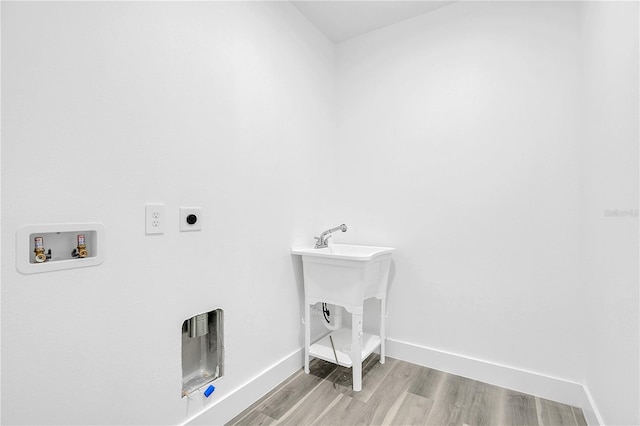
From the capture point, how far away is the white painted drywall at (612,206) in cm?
100

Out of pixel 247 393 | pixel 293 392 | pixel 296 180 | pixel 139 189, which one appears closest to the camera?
pixel 139 189

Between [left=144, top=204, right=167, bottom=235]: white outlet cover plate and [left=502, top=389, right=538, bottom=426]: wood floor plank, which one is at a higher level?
[left=144, top=204, right=167, bottom=235]: white outlet cover plate

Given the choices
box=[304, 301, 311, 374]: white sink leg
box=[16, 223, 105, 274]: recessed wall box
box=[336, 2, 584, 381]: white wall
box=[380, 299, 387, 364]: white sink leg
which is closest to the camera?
box=[16, 223, 105, 274]: recessed wall box

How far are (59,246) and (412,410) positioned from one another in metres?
1.71

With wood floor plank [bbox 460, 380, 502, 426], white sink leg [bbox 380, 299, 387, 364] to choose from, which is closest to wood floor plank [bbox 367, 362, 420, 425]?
white sink leg [bbox 380, 299, 387, 364]

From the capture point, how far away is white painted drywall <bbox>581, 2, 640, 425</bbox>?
1002mm

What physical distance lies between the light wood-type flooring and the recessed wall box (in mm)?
1056

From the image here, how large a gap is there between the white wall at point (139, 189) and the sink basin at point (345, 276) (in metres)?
0.17

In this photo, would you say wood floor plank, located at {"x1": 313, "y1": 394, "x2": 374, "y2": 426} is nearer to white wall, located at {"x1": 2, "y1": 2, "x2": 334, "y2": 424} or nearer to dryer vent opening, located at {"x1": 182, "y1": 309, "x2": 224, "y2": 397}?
white wall, located at {"x1": 2, "y1": 2, "x2": 334, "y2": 424}

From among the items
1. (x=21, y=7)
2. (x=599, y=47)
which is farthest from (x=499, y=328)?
(x=21, y=7)

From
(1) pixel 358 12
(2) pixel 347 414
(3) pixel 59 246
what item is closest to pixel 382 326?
(2) pixel 347 414

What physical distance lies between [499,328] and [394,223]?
35.0 inches

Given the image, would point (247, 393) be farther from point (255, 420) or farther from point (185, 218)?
point (185, 218)

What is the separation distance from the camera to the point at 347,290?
5.75 feet
